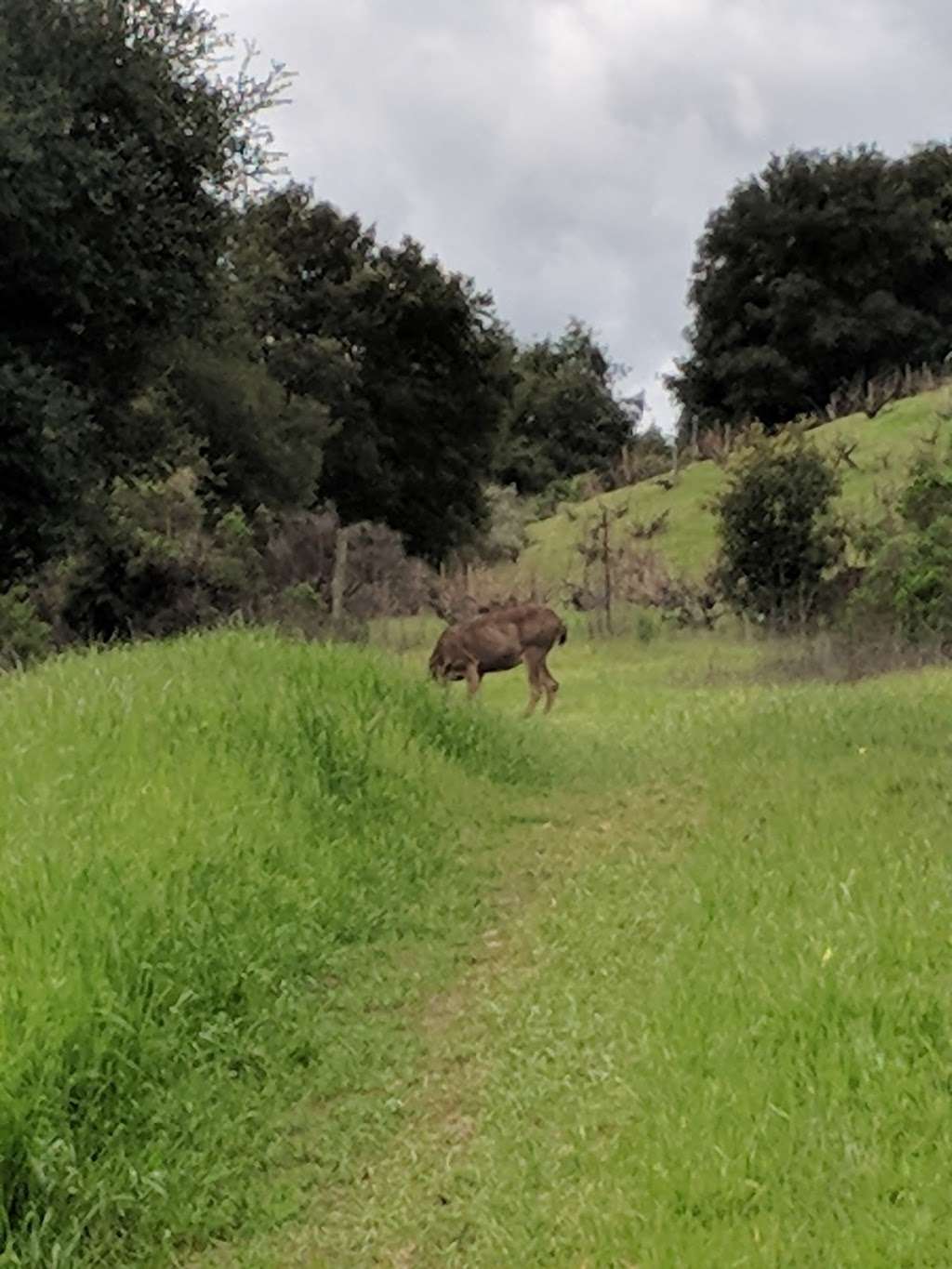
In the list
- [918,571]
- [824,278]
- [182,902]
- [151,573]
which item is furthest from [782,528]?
[824,278]

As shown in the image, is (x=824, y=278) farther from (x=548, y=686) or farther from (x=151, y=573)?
(x=548, y=686)

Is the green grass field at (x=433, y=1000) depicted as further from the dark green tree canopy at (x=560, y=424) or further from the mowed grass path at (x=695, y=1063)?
the dark green tree canopy at (x=560, y=424)

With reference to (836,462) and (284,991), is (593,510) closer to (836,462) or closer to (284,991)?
(836,462)

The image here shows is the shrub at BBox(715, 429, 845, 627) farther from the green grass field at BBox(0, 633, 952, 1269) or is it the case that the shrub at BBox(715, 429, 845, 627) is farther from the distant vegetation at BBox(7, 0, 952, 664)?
the green grass field at BBox(0, 633, 952, 1269)

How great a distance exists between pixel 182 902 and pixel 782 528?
57.7ft

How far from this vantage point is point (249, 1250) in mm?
3590

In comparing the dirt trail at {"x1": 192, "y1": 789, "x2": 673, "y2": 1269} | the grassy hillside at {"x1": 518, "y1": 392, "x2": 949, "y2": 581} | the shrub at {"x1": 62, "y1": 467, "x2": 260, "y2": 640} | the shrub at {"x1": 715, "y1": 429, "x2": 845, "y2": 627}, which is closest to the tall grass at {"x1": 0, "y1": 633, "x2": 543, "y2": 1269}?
the dirt trail at {"x1": 192, "y1": 789, "x2": 673, "y2": 1269}

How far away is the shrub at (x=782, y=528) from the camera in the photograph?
21234 mm

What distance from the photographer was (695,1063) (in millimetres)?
4047

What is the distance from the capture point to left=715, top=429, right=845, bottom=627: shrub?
69.7ft

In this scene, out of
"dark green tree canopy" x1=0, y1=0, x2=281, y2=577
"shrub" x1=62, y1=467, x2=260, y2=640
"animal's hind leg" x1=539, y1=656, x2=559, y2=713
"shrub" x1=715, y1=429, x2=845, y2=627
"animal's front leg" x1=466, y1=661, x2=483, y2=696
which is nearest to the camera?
"dark green tree canopy" x1=0, y1=0, x2=281, y2=577

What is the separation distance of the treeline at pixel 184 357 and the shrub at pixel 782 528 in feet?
25.8

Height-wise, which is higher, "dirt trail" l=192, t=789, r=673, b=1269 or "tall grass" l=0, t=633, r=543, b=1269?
"tall grass" l=0, t=633, r=543, b=1269

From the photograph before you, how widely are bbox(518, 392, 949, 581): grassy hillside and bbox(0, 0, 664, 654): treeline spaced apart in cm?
259
